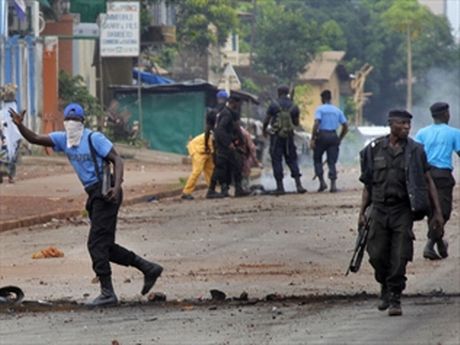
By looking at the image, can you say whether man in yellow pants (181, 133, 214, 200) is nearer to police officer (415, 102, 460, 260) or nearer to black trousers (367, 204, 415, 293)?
police officer (415, 102, 460, 260)

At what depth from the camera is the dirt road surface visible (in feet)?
36.4

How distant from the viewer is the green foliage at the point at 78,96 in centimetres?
4347

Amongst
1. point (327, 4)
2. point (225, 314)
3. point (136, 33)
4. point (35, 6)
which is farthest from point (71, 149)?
point (327, 4)

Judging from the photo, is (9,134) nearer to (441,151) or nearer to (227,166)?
(227,166)

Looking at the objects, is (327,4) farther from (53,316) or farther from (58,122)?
(53,316)

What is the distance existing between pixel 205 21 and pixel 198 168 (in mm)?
36529

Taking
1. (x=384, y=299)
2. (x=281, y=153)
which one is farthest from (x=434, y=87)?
(x=384, y=299)

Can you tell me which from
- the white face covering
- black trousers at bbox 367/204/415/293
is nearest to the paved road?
black trousers at bbox 367/204/415/293

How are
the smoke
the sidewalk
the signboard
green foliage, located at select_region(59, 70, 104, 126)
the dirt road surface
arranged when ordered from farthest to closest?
the smoke
green foliage, located at select_region(59, 70, 104, 126)
the signboard
the sidewalk
the dirt road surface

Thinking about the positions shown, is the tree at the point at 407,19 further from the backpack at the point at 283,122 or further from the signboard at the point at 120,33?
the backpack at the point at 283,122

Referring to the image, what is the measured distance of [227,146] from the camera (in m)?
25.5

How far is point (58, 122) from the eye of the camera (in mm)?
42250

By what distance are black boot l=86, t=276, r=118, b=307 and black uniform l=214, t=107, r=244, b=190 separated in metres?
12.5

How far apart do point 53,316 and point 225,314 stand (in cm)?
133
